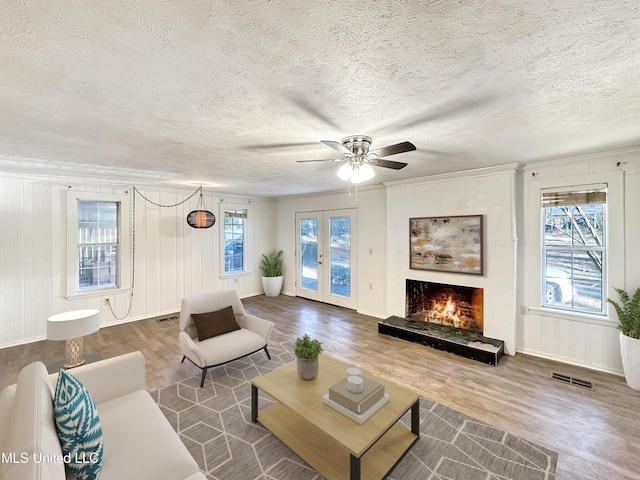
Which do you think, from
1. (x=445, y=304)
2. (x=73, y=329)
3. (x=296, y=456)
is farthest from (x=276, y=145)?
(x=445, y=304)

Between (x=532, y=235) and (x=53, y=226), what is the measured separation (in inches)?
271

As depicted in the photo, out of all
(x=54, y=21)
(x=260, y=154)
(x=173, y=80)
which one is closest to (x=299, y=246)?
(x=260, y=154)

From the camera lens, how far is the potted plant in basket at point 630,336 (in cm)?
284

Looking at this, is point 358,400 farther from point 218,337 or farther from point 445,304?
point 445,304

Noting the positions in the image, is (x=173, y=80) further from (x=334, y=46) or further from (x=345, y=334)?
(x=345, y=334)

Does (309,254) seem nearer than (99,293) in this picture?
No

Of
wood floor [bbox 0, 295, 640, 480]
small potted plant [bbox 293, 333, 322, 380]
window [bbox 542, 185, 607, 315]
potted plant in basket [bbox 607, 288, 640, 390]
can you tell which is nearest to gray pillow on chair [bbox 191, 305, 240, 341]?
wood floor [bbox 0, 295, 640, 480]

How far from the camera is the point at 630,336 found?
2.90 metres

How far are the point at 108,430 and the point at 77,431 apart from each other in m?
0.39

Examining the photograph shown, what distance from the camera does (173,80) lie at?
157cm

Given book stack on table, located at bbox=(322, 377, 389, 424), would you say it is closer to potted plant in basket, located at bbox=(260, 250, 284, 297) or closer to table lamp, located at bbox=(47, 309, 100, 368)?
table lamp, located at bbox=(47, 309, 100, 368)

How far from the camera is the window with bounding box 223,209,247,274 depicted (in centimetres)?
651

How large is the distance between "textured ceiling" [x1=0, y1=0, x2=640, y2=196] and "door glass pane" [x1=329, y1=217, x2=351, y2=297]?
316cm

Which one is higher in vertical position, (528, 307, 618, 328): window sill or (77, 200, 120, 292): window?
(77, 200, 120, 292): window
